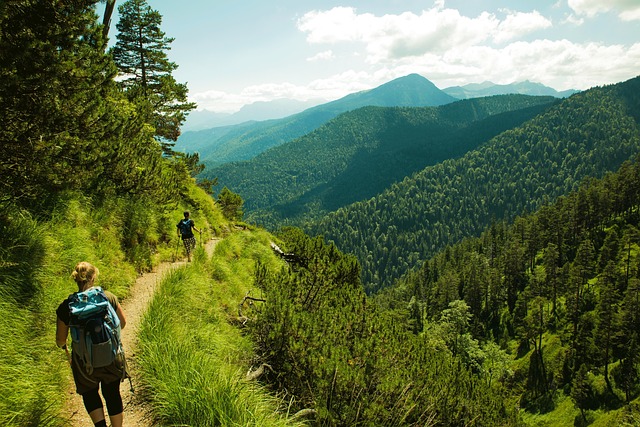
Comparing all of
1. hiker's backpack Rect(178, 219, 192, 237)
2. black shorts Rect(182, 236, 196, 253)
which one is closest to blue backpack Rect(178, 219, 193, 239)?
hiker's backpack Rect(178, 219, 192, 237)

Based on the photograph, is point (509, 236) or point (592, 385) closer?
point (592, 385)

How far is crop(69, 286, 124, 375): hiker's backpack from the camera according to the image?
381 cm

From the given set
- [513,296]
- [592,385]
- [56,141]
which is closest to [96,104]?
[56,141]

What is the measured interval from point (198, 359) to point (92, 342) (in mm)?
1587

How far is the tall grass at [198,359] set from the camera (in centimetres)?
415

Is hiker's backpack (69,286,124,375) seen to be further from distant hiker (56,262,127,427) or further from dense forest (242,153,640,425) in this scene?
dense forest (242,153,640,425)

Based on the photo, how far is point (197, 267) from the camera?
373 inches

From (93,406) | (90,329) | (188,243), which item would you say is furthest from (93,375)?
(188,243)

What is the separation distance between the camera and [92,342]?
385 centimetres

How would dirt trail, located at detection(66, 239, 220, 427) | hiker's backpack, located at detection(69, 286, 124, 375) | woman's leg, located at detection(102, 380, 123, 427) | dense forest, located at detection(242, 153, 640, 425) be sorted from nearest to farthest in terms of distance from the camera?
hiker's backpack, located at detection(69, 286, 124, 375) < woman's leg, located at detection(102, 380, 123, 427) < dirt trail, located at detection(66, 239, 220, 427) < dense forest, located at detection(242, 153, 640, 425)

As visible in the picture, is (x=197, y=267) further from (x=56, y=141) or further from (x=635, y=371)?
(x=635, y=371)

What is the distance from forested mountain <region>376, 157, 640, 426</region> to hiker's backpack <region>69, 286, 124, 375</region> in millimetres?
65759

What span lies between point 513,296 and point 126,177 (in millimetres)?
110986

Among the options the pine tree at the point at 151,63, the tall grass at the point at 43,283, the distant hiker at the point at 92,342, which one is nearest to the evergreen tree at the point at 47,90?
the tall grass at the point at 43,283
